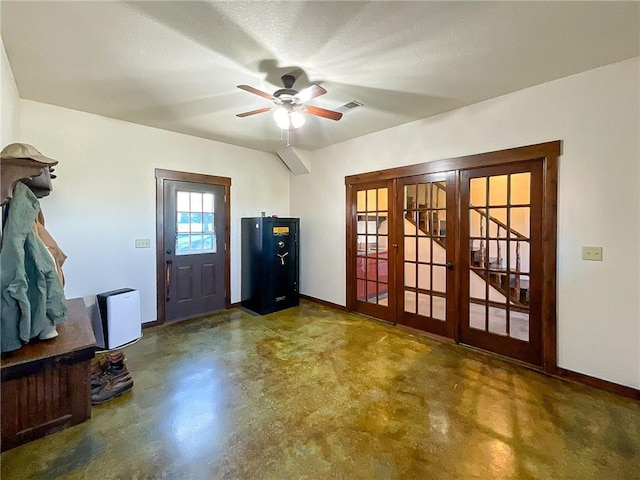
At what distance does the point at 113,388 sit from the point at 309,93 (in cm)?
286

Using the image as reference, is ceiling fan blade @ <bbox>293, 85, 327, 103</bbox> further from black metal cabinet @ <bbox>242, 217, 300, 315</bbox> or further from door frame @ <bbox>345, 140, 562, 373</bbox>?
black metal cabinet @ <bbox>242, 217, 300, 315</bbox>

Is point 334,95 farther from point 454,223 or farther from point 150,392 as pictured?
point 150,392

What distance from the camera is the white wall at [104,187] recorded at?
3.23 m

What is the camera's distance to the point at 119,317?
328 cm

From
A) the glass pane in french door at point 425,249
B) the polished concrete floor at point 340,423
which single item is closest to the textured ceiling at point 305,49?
the glass pane in french door at point 425,249

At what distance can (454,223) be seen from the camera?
131 inches

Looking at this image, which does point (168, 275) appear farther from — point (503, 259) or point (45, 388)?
point (503, 259)

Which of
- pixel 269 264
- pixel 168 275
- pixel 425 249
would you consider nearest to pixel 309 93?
pixel 425 249

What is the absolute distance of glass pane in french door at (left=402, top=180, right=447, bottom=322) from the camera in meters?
3.48

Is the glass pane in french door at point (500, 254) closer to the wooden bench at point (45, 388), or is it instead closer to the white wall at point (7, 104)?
the wooden bench at point (45, 388)

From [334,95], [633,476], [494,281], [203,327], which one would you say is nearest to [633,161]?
[494,281]

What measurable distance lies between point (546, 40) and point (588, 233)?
63.3 inches

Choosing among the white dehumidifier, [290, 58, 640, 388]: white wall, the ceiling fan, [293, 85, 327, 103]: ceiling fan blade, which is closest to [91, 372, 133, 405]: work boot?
the white dehumidifier

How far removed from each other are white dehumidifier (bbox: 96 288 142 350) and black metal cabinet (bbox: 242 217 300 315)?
5.20 ft
